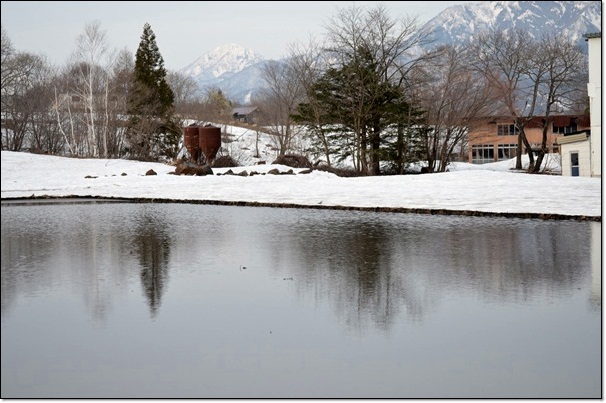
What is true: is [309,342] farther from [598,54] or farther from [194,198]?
[598,54]

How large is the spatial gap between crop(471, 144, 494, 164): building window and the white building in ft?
148

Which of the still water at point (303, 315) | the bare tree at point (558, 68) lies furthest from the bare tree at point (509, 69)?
the still water at point (303, 315)

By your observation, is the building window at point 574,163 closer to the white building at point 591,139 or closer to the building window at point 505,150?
the white building at point 591,139

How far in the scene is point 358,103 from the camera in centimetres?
4094

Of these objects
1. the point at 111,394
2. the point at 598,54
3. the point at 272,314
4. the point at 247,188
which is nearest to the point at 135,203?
the point at 247,188

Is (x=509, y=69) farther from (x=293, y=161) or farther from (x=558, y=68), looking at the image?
(x=293, y=161)

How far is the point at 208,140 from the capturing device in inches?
1766

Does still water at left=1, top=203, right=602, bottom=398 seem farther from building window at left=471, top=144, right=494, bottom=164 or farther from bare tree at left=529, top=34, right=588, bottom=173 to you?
building window at left=471, top=144, right=494, bottom=164

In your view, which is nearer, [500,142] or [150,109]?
[150,109]

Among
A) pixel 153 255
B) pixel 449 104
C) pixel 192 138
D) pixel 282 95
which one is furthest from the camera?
pixel 282 95

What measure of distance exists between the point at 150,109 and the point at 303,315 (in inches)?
1865

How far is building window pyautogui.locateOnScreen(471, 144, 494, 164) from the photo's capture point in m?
84.6

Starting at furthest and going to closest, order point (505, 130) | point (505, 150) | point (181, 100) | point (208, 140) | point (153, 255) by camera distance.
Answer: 1. point (181, 100)
2. point (505, 150)
3. point (505, 130)
4. point (208, 140)
5. point (153, 255)

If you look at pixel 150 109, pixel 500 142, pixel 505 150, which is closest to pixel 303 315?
pixel 150 109
